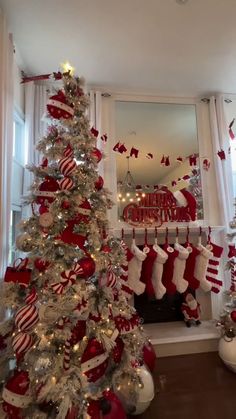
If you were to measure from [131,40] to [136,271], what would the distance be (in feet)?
7.50

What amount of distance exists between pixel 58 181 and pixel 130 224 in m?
1.42

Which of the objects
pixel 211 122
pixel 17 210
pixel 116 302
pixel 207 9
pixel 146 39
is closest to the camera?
pixel 116 302

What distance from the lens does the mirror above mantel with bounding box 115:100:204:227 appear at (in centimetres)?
320

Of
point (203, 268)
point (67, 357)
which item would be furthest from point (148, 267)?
point (67, 357)

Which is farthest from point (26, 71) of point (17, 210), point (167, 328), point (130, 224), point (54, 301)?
point (167, 328)

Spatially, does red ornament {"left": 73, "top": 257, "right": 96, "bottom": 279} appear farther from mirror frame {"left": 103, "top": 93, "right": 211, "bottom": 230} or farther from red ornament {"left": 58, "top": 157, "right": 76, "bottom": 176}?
mirror frame {"left": 103, "top": 93, "right": 211, "bottom": 230}

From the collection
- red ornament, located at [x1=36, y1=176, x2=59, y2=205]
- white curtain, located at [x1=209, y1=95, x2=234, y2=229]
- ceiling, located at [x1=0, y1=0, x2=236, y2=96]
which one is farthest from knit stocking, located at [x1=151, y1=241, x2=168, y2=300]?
ceiling, located at [x1=0, y1=0, x2=236, y2=96]

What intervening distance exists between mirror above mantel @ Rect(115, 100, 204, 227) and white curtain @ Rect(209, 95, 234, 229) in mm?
234

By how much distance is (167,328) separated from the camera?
3.09 meters

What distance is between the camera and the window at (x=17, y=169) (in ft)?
8.70

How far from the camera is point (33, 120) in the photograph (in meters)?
2.90

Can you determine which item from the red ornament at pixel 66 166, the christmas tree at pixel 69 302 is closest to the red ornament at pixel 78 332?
the christmas tree at pixel 69 302

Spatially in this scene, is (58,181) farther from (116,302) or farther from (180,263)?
(180,263)

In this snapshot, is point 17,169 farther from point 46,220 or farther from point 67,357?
point 67,357
